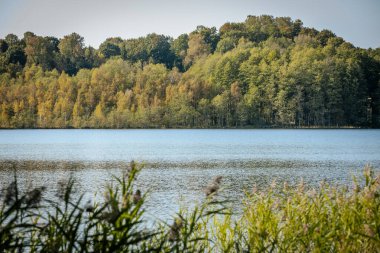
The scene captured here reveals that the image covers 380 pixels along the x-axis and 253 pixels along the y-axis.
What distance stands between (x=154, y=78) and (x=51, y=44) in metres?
37.5

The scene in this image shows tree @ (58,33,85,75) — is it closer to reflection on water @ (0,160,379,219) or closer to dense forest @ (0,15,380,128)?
dense forest @ (0,15,380,128)

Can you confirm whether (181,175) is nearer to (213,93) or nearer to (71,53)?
(213,93)

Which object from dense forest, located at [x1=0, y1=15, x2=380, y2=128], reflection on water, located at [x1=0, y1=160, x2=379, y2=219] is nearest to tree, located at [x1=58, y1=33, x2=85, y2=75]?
dense forest, located at [x1=0, y1=15, x2=380, y2=128]

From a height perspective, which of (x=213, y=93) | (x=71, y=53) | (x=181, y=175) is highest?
(x=71, y=53)

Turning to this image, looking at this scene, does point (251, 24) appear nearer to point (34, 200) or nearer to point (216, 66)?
point (216, 66)

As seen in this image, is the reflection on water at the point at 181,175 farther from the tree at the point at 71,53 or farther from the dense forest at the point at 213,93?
the tree at the point at 71,53

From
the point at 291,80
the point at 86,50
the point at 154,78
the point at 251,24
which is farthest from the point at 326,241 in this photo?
→ the point at 251,24

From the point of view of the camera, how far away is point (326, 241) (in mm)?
7262

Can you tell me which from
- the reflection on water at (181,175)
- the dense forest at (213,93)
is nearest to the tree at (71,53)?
the dense forest at (213,93)

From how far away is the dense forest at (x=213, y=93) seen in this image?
395 feet

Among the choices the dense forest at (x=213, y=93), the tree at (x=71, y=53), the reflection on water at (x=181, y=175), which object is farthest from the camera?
the tree at (x=71, y=53)

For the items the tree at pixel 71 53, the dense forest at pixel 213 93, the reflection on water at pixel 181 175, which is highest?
the tree at pixel 71 53

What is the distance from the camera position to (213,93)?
12712 centimetres

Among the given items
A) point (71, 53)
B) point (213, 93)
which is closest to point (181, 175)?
point (213, 93)
